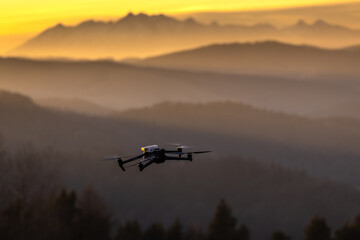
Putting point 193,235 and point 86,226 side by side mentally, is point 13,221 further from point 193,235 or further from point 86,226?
point 193,235

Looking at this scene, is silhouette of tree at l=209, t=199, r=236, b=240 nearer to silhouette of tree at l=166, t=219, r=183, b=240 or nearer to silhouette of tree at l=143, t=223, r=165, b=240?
silhouette of tree at l=166, t=219, r=183, b=240

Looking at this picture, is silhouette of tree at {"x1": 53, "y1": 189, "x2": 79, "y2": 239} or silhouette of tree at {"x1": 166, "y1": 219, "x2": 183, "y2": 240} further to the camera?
silhouette of tree at {"x1": 166, "y1": 219, "x2": 183, "y2": 240}

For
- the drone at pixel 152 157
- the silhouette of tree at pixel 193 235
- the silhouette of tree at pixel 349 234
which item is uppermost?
the drone at pixel 152 157

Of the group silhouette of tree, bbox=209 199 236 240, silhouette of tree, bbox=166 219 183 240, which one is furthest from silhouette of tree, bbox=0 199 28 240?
silhouette of tree, bbox=209 199 236 240

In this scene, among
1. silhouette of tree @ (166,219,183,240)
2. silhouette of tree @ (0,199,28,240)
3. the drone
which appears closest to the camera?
the drone

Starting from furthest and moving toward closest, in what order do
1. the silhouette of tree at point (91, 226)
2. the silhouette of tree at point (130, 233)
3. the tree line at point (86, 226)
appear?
the silhouette of tree at point (130, 233)
the silhouette of tree at point (91, 226)
the tree line at point (86, 226)

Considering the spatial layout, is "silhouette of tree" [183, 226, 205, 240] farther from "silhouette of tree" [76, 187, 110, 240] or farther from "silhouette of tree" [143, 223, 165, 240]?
"silhouette of tree" [76, 187, 110, 240]

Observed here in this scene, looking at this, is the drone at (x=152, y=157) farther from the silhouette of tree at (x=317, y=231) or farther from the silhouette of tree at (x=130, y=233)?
the silhouette of tree at (x=130, y=233)

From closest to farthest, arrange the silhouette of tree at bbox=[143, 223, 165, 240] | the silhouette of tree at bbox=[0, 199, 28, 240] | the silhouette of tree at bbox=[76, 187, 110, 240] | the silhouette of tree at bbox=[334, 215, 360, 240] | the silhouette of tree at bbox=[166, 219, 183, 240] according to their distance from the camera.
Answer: the silhouette of tree at bbox=[334, 215, 360, 240] < the silhouette of tree at bbox=[0, 199, 28, 240] < the silhouette of tree at bbox=[76, 187, 110, 240] < the silhouette of tree at bbox=[143, 223, 165, 240] < the silhouette of tree at bbox=[166, 219, 183, 240]

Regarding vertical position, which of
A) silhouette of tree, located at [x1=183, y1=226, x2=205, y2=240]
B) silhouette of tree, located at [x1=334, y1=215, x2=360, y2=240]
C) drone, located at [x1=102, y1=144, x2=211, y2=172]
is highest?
drone, located at [x1=102, y1=144, x2=211, y2=172]

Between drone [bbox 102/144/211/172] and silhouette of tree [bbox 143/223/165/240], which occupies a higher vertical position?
drone [bbox 102/144/211/172]

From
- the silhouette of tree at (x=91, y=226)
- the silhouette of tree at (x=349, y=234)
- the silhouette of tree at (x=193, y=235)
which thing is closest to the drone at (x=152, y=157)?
the silhouette of tree at (x=349, y=234)
